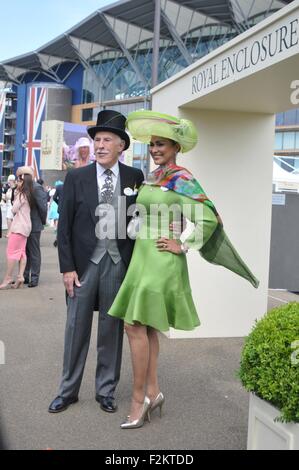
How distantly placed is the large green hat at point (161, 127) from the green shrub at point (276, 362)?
1.20 m

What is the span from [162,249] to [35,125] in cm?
5850

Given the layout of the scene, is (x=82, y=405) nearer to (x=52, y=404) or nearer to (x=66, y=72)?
(x=52, y=404)

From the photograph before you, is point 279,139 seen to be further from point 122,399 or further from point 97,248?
point 97,248

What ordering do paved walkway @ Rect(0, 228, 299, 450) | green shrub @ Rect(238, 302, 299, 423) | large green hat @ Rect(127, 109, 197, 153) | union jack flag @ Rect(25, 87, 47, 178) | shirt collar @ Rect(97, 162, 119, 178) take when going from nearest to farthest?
green shrub @ Rect(238, 302, 299, 423)
paved walkway @ Rect(0, 228, 299, 450)
large green hat @ Rect(127, 109, 197, 153)
shirt collar @ Rect(97, 162, 119, 178)
union jack flag @ Rect(25, 87, 47, 178)

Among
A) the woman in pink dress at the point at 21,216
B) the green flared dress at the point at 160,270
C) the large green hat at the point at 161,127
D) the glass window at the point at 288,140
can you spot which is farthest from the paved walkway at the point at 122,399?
the glass window at the point at 288,140

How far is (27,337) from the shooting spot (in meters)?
5.57

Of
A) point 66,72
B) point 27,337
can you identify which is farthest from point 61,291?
point 66,72

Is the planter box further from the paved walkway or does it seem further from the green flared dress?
the green flared dress

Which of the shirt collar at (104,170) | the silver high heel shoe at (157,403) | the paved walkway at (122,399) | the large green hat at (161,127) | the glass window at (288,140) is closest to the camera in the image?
the paved walkway at (122,399)

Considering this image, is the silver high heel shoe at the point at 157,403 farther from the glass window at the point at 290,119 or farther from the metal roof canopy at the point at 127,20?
the glass window at the point at 290,119

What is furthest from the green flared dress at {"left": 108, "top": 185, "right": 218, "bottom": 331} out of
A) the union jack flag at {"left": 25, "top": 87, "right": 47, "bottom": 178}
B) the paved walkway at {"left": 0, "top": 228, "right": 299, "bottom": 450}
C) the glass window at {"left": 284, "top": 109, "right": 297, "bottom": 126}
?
the glass window at {"left": 284, "top": 109, "right": 297, "bottom": 126}

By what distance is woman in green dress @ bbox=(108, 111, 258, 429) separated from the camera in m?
Answer: 3.28

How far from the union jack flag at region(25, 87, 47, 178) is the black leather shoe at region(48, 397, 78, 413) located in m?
50.2

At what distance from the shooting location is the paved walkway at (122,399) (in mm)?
3248
